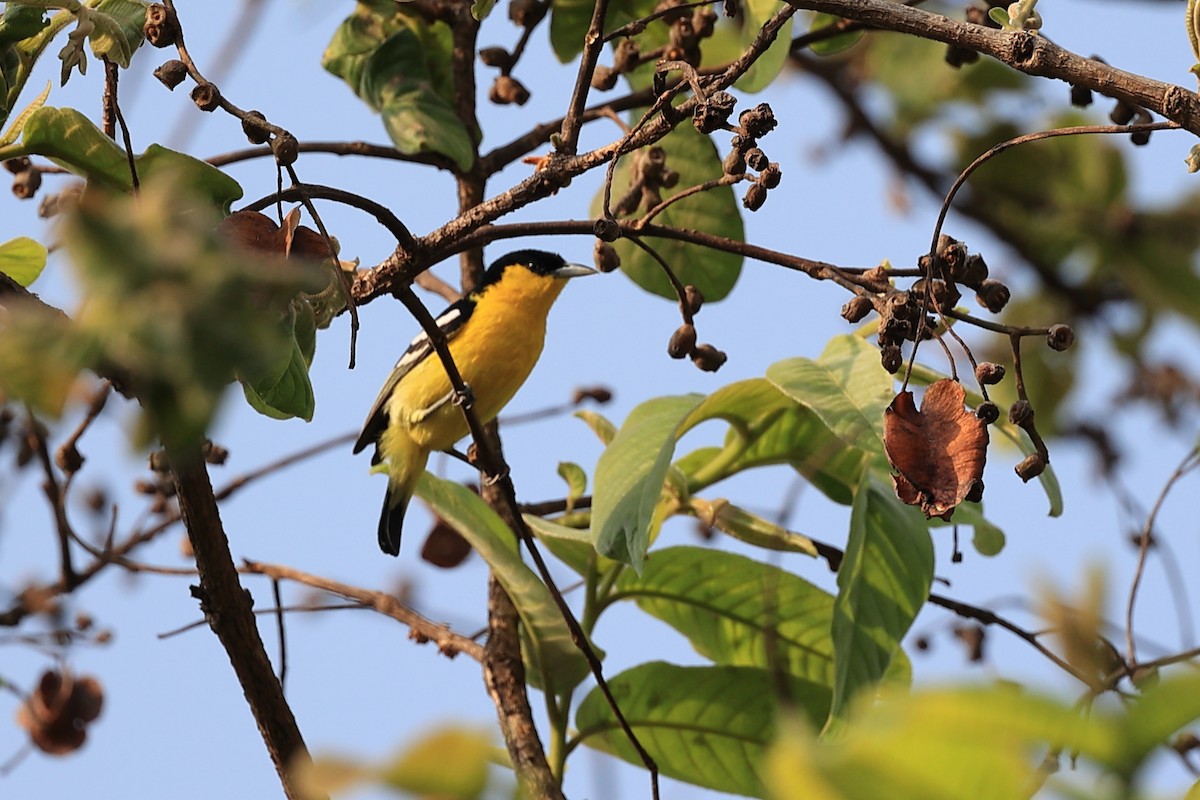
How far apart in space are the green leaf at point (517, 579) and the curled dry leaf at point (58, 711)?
4.19 ft

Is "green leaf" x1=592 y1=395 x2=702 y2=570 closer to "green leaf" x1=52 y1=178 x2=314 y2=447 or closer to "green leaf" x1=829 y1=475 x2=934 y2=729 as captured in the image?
"green leaf" x1=829 y1=475 x2=934 y2=729

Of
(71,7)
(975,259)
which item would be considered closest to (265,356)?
(71,7)

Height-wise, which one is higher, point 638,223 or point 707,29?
point 707,29

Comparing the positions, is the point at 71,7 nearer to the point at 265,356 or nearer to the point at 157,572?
the point at 265,356

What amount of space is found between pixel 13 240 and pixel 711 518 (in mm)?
1195

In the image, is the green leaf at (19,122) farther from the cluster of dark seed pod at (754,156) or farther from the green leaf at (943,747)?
the green leaf at (943,747)

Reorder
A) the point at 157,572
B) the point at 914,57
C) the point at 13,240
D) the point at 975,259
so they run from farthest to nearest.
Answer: the point at 914,57
the point at 157,572
the point at 13,240
the point at 975,259

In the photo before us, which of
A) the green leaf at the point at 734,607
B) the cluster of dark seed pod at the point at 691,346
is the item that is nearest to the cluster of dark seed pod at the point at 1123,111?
the cluster of dark seed pod at the point at 691,346

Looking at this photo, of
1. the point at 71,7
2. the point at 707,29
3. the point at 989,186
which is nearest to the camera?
the point at 71,7

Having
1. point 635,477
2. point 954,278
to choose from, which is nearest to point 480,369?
point 635,477

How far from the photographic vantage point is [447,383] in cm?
410

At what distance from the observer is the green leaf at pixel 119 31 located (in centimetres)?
161

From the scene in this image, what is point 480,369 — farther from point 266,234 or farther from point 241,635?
point 266,234

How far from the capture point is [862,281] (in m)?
1.73
